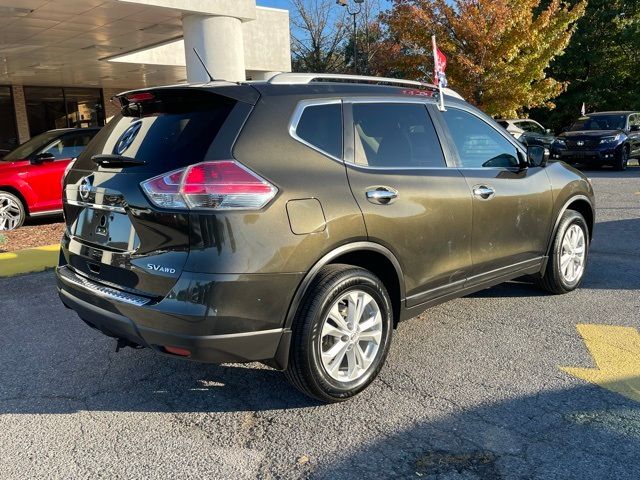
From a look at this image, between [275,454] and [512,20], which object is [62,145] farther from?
[512,20]

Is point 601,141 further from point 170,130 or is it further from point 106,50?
point 170,130

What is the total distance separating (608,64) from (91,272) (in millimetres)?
32246

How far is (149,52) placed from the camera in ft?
49.0

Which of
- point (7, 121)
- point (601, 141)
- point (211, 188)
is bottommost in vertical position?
point (601, 141)

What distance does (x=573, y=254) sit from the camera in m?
5.36

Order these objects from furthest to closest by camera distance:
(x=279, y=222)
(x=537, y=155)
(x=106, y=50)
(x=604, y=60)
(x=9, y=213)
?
1. (x=604, y=60)
2. (x=106, y=50)
3. (x=9, y=213)
4. (x=537, y=155)
5. (x=279, y=222)

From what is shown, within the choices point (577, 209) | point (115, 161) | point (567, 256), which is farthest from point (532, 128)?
point (115, 161)

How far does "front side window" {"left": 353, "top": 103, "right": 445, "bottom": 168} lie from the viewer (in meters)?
3.60

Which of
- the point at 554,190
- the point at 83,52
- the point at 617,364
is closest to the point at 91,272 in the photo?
the point at 617,364

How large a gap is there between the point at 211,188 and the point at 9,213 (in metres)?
8.03

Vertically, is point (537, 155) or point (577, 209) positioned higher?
point (537, 155)

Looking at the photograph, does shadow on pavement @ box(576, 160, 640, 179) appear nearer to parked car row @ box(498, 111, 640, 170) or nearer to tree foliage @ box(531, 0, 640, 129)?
parked car row @ box(498, 111, 640, 170)

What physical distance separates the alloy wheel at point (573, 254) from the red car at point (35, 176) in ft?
25.5

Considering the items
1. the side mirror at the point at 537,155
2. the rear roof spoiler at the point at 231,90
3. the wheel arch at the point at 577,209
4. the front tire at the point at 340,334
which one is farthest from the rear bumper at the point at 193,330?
the wheel arch at the point at 577,209
